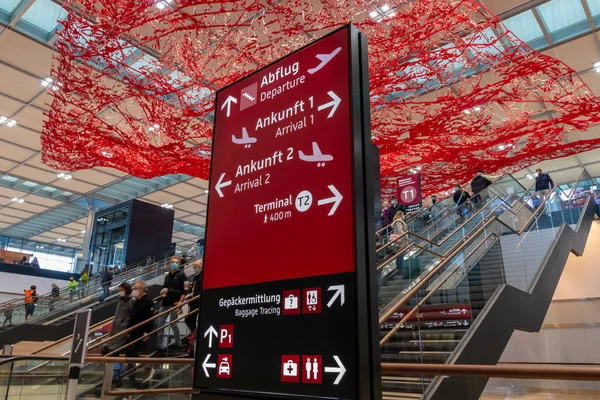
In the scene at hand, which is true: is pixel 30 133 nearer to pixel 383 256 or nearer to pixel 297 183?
pixel 383 256

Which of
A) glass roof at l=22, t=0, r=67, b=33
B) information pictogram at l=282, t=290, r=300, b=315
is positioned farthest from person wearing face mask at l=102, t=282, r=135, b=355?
glass roof at l=22, t=0, r=67, b=33

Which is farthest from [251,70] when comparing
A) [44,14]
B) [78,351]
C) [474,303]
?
[78,351]

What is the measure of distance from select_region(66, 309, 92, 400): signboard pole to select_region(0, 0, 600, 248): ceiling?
29.8 feet

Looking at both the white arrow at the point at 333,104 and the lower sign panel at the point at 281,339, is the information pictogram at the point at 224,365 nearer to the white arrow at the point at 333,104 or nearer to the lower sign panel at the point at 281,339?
the lower sign panel at the point at 281,339

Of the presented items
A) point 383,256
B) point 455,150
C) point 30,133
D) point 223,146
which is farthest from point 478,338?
point 30,133

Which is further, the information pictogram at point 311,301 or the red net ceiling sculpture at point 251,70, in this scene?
the red net ceiling sculpture at point 251,70

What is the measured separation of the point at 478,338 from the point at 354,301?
13.0ft

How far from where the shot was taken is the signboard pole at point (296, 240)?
164 centimetres

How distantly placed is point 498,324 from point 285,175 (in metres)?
4.48

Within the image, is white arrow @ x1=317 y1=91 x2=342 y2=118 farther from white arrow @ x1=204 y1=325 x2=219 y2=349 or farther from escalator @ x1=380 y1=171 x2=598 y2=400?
escalator @ x1=380 y1=171 x2=598 y2=400

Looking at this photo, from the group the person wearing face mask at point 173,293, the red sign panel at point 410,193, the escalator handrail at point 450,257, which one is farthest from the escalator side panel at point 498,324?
the person wearing face mask at point 173,293

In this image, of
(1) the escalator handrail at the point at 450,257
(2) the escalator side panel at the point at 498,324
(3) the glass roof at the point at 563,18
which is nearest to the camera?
(2) the escalator side panel at the point at 498,324

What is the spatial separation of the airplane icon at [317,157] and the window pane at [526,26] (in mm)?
9884

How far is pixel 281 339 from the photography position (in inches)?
70.4
